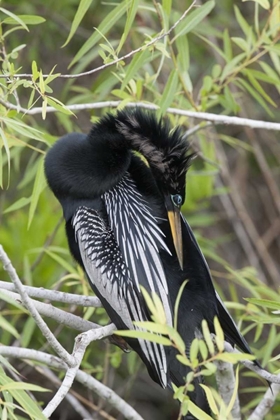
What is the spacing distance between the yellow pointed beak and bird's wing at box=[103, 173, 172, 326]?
2.2 inches

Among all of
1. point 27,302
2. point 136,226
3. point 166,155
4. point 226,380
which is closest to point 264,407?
point 226,380

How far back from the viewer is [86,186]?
2.42 m

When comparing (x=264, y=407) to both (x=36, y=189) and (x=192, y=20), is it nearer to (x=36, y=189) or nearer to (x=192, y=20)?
(x=36, y=189)

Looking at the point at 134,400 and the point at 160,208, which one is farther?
the point at 134,400

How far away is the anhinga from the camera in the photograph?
218 centimetres

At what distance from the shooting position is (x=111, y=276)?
224cm

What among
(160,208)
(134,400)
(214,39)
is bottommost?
(134,400)

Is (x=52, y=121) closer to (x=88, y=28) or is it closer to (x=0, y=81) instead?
(x=88, y=28)

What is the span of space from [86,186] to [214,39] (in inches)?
76.5

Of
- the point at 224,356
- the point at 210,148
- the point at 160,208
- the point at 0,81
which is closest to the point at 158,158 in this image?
the point at 160,208

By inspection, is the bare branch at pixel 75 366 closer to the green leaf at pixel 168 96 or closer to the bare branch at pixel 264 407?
the bare branch at pixel 264 407

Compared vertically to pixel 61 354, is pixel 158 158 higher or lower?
higher

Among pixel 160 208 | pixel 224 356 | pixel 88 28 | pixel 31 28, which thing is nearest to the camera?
pixel 224 356

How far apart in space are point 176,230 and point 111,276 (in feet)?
0.80
